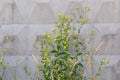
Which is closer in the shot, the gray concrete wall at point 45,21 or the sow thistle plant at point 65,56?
the sow thistle plant at point 65,56

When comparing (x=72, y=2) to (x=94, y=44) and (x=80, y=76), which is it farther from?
(x=80, y=76)

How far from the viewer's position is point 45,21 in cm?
405

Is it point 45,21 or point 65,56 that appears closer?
point 65,56

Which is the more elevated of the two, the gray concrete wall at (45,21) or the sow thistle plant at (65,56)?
the gray concrete wall at (45,21)

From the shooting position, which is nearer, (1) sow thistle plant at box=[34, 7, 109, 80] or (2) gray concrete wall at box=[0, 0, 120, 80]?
(1) sow thistle plant at box=[34, 7, 109, 80]

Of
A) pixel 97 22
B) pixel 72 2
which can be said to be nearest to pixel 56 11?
pixel 72 2

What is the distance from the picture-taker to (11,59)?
4.05m

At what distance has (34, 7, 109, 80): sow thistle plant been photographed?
3.47 m

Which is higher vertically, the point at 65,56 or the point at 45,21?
the point at 45,21

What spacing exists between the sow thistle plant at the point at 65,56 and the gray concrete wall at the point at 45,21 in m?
0.23

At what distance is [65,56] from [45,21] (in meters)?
0.74

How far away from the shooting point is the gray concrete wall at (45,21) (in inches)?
159

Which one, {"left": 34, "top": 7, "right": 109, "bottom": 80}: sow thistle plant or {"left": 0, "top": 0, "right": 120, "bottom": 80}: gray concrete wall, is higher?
{"left": 0, "top": 0, "right": 120, "bottom": 80}: gray concrete wall

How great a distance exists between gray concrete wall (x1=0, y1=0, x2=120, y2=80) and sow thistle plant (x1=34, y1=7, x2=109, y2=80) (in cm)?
23
